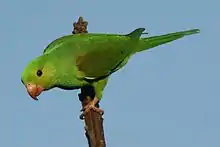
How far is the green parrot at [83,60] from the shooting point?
3.09 metres

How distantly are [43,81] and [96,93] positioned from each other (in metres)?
0.42

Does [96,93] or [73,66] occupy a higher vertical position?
[73,66]

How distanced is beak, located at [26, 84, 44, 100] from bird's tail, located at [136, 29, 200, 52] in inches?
59.3

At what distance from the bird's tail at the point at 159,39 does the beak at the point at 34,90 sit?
1.51 m

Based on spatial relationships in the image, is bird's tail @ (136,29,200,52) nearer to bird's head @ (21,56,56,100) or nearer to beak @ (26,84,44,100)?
bird's head @ (21,56,56,100)

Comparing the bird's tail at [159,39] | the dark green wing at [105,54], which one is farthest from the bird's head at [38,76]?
the bird's tail at [159,39]

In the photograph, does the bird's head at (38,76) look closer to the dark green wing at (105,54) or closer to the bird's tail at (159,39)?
the dark green wing at (105,54)

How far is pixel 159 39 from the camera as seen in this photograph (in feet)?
14.3

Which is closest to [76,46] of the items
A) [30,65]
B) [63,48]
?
[63,48]

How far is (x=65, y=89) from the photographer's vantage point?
3436 millimetres

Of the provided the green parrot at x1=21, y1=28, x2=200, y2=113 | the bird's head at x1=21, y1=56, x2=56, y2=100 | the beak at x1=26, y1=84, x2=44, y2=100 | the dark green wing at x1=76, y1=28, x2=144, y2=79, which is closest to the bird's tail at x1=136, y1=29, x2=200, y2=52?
the green parrot at x1=21, y1=28, x2=200, y2=113

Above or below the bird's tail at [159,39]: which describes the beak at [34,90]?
below

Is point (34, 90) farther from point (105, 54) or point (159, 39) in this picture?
point (159, 39)

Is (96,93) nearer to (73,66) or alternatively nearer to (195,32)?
(73,66)
